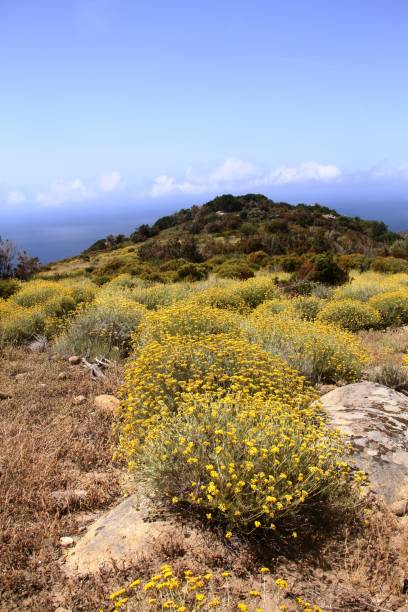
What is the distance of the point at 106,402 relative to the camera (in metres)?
6.17

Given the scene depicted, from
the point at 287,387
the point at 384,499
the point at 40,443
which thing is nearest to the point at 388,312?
the point at 287,387

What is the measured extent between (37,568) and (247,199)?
1962 inches

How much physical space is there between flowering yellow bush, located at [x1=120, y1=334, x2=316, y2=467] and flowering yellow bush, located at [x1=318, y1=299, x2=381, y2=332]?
5.73m

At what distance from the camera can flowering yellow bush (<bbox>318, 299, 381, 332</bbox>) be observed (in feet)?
37.3

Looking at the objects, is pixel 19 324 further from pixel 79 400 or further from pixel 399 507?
pixel 399 507

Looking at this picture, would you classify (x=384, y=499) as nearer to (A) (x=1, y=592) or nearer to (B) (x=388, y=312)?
(A) (x=1, y=592)

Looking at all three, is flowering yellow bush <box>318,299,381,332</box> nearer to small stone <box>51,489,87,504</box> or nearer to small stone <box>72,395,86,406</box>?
small stone <box>72,395,86,406</box>

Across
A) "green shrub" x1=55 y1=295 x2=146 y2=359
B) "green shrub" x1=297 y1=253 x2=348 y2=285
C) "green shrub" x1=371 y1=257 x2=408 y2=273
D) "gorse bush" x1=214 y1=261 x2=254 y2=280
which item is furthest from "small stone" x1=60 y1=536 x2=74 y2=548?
"green shrub" x1=371 y1=257 x2=408 y2=273

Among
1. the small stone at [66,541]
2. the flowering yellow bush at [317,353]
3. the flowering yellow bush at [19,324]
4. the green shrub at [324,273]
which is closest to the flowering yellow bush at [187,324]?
the flowering yellow bush at [317,353]

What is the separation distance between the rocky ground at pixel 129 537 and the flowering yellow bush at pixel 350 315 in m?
6.23

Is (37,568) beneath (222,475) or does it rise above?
beneath

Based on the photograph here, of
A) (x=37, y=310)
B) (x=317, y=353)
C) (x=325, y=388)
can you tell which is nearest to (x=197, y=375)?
(x=325, y=388)

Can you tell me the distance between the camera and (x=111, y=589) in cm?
299

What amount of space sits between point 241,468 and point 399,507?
146cm
